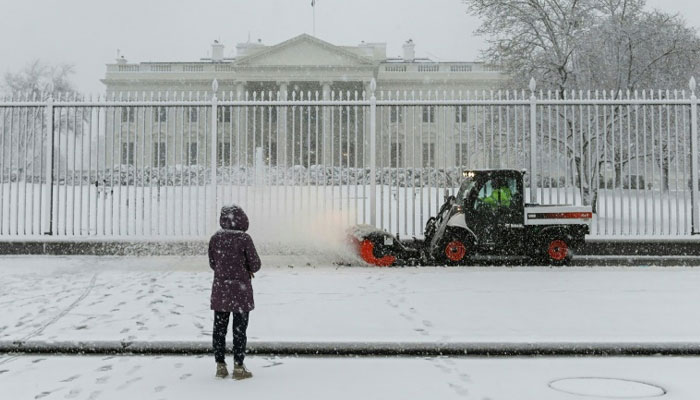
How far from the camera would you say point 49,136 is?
1176 cm

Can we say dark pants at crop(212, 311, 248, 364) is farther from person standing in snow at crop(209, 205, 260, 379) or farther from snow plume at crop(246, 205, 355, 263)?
snow plume at crop(246, 205, 355, 263)

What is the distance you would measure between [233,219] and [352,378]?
5.26 feet

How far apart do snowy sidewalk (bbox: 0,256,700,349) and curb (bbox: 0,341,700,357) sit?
0.12 feet

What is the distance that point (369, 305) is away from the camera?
734 cm

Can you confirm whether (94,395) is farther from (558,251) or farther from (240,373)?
(558,251)

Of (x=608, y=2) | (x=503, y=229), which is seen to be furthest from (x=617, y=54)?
(x=503, y=229)

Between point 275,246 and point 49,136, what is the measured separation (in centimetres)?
474

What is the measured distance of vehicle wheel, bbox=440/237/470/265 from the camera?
10750 millimetres

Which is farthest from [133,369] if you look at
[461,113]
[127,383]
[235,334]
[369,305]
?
[461,113]

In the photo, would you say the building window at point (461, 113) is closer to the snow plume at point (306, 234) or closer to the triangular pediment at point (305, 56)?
the snow plume at point (306, 234)

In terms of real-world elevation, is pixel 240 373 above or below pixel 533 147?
below

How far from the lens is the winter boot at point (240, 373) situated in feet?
16.2

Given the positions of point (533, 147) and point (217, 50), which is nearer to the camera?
point (533, 147)

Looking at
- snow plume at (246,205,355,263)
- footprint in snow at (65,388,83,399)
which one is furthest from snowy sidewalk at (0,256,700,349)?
snow plume at (246,205,355,263)
